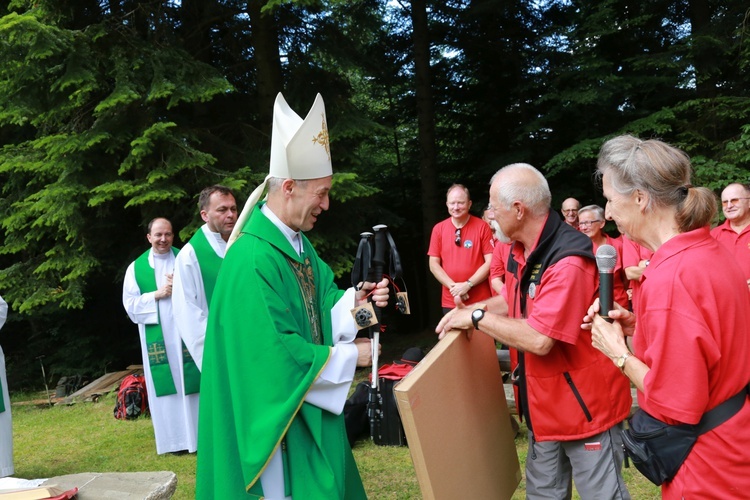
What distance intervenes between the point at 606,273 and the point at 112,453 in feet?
19.6

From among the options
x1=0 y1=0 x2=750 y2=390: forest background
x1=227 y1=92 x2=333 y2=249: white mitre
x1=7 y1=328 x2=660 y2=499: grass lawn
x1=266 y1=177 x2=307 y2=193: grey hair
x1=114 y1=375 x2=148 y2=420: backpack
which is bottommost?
x1=7 y1=328 x2=660 y2=499: grass lawn

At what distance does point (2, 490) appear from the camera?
3258 millimetres

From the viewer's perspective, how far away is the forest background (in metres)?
8.80

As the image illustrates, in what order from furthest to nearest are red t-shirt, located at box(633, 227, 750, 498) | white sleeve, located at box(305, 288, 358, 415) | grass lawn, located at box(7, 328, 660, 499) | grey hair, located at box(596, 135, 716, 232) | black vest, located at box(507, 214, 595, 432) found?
grass lawn, located at box(7, 328, 660, 499), black vest, located at box(507, 214, 595, 432), white sleeve, located at box(305, 288, 358, 415), grey hair, located at box(596, 135, 716, 232), red t-shirt, located at box(633, 227, 750, 498)

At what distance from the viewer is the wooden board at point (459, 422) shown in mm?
2488

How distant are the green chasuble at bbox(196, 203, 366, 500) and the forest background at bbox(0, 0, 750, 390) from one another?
19.0ft

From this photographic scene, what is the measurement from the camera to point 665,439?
2.16m

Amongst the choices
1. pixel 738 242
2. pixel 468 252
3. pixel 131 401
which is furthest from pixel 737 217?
pixel 131 401

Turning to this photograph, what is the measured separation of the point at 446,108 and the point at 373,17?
3090 millimetres

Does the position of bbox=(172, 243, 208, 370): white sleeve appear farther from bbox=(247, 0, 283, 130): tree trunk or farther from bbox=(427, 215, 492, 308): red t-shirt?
bbox=(247, 0, 283, 130): tree trunk

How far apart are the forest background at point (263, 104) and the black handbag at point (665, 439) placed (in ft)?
21.9

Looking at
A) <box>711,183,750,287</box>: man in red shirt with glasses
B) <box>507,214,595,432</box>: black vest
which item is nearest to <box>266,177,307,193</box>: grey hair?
<box>507,214,595,432</box>: black vest

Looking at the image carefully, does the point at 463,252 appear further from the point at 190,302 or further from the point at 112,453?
the point at 112,453

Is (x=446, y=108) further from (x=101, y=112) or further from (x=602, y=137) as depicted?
(x=101, y=112)
